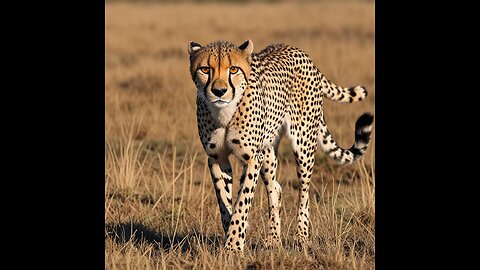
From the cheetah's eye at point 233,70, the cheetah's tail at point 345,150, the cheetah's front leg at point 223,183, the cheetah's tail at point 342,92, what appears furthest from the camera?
the cheetah's tail at point 342,92

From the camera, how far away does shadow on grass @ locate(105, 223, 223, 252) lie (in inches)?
172

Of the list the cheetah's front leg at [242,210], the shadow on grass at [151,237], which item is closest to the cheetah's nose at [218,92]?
the cheetah's front leg at [242,210]

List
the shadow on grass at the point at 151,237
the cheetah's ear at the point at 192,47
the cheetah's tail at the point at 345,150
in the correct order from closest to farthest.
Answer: the cheetah's ear at the point at 192,47 → the shadow on grass at the point at 151,237 → the cheetah's tail at the point at 345,150

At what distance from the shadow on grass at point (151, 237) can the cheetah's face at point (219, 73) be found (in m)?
→ 0.93

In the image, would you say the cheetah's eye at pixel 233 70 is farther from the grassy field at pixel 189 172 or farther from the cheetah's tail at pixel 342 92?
the cheetah's tail at pixel 342 92

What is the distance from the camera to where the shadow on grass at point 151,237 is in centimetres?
437

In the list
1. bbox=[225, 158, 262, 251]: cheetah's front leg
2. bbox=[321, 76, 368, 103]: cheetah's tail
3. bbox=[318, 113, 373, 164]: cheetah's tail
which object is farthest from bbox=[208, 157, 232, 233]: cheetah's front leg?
bbox=[321, 76, 368, 103]: cheetah's tail

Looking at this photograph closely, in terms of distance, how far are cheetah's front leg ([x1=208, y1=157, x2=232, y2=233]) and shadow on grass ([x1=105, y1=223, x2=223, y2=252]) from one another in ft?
0.66

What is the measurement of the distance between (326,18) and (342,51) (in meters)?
5.89

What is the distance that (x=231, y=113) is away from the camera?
389 centimetres

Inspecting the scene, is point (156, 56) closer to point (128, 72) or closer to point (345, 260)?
point (128, 72)

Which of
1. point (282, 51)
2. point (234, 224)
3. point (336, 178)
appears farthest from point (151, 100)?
point (234, 224)

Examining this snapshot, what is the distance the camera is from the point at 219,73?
362cm

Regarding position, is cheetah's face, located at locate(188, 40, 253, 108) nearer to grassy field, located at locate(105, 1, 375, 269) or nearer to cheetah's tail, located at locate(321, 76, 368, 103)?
grassy field, located at locate(105, 1, 375, 269)
